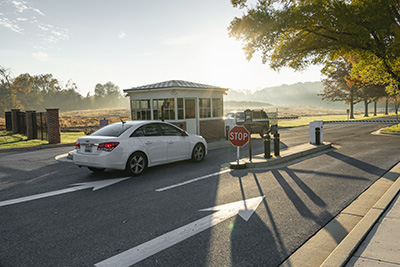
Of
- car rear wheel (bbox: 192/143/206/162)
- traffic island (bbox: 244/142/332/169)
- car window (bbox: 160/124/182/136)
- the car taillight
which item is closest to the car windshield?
the car taillight

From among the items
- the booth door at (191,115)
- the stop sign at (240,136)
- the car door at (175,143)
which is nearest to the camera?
the stop sign at (240,136)

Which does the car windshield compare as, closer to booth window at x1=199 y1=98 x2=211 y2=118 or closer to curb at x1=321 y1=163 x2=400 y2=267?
curb at x1=321 y1=163 x2=400 y2=267

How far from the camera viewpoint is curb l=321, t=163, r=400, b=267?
339 centimetres

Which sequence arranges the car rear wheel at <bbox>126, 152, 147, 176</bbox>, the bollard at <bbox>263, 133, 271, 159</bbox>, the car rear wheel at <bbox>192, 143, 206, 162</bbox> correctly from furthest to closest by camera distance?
the car rear wheel at <bbox>192, 143, 206, 162</bbox> → the bollard at <bbox>263, 133, 271, 159</bbox> → the car rear wheel at <bbox>126, 152, 147, 176</bbox>

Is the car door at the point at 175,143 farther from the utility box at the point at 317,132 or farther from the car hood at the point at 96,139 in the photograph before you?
the utility box at the point at 317,132

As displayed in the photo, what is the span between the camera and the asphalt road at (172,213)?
12.1 ft

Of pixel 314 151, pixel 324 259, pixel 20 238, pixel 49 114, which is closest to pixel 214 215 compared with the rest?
pixel 324 259

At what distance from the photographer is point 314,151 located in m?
12.1

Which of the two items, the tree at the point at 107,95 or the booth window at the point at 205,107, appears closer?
the booth window at the point at 205,107

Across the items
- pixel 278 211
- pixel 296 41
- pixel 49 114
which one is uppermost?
pixel 296 41

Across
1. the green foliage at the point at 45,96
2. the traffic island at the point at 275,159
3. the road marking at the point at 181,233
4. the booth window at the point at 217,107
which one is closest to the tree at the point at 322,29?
the booth window at the point at 217,107

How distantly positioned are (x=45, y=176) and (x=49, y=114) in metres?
9.93

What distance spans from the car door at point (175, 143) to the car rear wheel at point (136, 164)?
99 centimetres

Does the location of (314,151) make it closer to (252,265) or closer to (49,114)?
(252,265)
